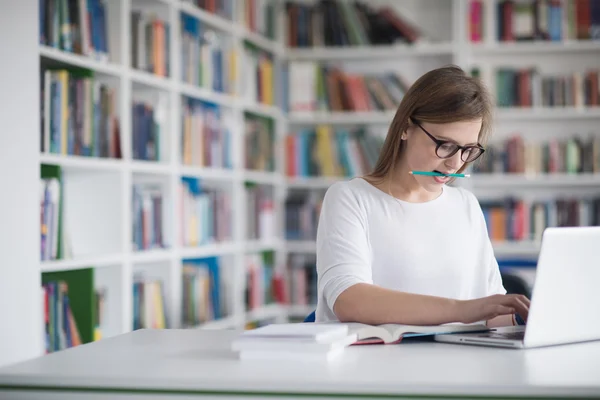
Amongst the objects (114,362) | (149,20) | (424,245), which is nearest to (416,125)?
(424,245)

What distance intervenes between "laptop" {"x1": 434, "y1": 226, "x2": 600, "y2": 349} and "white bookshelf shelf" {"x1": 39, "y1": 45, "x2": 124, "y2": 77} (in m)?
1.69

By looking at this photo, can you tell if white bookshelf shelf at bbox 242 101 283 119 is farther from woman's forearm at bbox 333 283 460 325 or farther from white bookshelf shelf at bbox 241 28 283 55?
woman's forearm at bbox 333 283 460 325

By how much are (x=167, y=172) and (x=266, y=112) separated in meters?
1.11

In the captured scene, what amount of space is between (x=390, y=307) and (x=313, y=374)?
46 cm

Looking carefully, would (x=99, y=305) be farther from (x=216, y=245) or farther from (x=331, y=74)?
(x=331, y=74)

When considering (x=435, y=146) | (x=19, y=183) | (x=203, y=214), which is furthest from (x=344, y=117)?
(x=435, y=146)

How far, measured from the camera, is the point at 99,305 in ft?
10.5

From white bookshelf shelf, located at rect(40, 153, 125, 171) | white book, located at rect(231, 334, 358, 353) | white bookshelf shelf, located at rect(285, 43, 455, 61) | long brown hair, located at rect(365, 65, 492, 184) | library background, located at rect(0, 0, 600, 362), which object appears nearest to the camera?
white book, located at rect(231, 334, 358, 353)

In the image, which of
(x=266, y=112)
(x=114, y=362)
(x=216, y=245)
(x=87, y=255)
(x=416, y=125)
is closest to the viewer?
(x=114, y=362)

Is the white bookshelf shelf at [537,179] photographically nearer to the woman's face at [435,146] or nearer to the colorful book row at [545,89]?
the colorful book row at [545,89]

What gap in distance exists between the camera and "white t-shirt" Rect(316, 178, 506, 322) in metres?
1.99

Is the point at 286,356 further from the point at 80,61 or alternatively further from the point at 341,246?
the point at 80,61

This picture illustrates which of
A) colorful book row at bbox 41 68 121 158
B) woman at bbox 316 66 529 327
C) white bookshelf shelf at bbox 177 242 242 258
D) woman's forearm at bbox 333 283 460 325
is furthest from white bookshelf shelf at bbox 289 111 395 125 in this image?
woman's forearm at bbox 333 283 460 325

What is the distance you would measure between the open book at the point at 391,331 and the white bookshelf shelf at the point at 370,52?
3.14 meters
